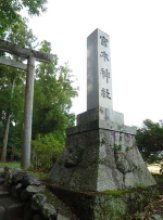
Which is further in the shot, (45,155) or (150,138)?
(45,155)

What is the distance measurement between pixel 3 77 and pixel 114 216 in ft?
59.6

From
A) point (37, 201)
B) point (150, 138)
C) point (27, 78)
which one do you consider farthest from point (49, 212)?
point (27, 78)

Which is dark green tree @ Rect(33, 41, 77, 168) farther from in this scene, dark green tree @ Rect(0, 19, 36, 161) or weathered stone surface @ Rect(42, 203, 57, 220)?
weathered stone surface @ Rect(42, 203, 57, 220)

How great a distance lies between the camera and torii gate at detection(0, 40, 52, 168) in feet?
21.9

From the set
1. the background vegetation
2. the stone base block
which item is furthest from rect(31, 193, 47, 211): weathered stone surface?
the background vegetation

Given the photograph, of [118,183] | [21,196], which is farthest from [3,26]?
[118,183]

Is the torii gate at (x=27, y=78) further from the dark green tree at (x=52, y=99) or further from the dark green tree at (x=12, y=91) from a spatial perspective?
the dark green tree at (x=12, y=91)

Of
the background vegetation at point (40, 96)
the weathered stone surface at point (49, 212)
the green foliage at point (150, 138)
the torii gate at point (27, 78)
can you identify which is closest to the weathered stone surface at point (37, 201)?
the weathered stone surface at point (49, 212)

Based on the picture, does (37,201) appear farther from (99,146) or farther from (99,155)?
(99,146)

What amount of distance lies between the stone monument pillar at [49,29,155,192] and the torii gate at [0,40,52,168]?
8.94 feet

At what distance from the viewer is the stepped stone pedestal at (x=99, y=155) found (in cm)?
305

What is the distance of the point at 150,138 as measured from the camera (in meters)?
5.75

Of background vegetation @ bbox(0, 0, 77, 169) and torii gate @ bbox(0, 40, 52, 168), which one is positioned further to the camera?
background vegetation @ bbox(0, 0, 77, 169)

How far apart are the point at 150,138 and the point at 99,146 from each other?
2.80 metres
